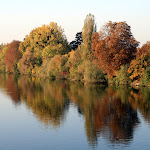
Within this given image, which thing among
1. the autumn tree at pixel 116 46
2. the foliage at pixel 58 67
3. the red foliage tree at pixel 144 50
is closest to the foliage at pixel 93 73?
the autumn tree at pixel 116 46

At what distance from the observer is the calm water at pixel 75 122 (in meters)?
21.9

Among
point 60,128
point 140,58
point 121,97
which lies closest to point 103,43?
point 140,58

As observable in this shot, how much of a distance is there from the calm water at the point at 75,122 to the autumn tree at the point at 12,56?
74.2m

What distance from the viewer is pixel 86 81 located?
227 feet

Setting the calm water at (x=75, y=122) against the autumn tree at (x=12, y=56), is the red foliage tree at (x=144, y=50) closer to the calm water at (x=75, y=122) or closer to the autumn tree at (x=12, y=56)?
the calm water at (x=75, y=122)

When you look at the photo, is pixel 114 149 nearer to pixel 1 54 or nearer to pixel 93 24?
pixel 93 24

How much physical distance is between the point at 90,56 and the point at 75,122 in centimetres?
4312

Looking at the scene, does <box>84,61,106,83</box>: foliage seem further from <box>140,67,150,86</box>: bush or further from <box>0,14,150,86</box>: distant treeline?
<box>140,67,150,86</box>: bush

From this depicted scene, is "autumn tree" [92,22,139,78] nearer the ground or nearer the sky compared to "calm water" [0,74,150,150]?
nearer the sky

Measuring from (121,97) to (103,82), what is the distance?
77.6 feet

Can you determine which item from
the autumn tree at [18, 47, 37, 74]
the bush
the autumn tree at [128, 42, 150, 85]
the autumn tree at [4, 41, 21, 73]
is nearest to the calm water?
the bush

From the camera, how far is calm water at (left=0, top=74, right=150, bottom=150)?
71.8 ft

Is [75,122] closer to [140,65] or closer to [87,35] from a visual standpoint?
[140,65]

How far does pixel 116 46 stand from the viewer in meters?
58.8
